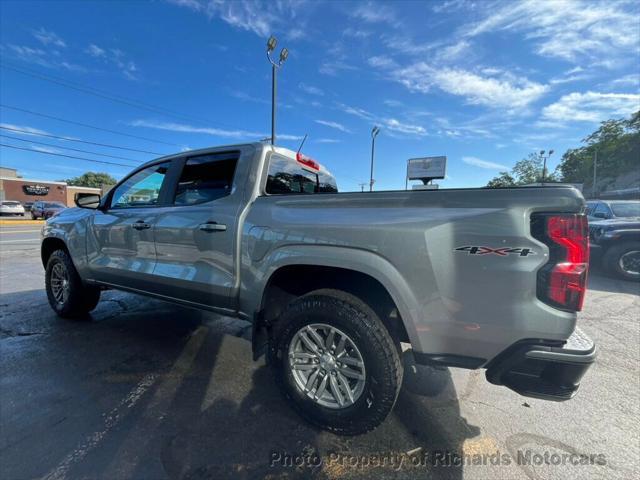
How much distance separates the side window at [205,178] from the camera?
278 cm

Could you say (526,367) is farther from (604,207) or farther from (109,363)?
(604,207)

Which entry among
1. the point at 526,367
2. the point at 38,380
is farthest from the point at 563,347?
the point at 38,380

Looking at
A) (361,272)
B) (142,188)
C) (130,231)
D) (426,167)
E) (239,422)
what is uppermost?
(426,167)

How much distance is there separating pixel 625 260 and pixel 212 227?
8474 mm

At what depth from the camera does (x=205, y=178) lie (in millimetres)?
2920

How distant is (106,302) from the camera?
16.0 ft

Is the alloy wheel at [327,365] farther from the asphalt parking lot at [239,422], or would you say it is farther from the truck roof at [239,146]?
the truck roof at [239,146]

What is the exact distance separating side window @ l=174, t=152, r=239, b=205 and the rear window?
0.33 m

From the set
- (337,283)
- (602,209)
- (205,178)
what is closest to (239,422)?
(337,283)

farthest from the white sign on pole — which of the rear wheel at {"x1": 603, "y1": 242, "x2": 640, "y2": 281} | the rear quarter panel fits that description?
the rear quarter panel

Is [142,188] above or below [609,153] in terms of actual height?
below

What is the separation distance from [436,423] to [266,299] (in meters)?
1.51

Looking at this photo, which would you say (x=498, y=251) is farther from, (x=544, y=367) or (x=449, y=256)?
(x=544, y=367)

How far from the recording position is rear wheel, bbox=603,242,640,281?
261 inches
